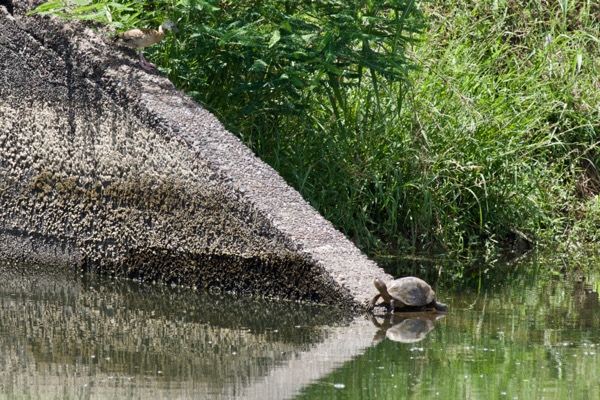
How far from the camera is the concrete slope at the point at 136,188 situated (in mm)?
6387

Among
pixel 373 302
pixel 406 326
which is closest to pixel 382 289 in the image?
pixel 373 302

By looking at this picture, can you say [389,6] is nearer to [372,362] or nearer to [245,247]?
[245,247]

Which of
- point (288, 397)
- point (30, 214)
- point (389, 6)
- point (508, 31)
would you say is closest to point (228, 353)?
point (288, 397)

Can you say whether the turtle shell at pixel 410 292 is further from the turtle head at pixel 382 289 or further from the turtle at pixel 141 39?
the turtle at pixel 141 39

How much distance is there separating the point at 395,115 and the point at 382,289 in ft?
8.90

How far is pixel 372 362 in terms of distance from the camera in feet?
16.7

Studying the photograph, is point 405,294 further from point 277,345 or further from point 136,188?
point 136,188

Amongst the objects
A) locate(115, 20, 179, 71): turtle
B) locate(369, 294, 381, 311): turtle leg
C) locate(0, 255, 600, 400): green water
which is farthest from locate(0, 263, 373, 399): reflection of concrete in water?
locate(115, 20, 179, 71): turtle

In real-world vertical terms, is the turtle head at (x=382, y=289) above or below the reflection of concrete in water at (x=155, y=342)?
above

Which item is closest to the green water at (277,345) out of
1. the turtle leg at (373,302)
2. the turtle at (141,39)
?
the turtle leg at (373,302)

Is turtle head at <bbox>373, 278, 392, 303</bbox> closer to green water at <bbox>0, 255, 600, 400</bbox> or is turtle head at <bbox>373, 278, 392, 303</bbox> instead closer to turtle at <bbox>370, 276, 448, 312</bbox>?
turtle at <bbox>370, 276, 448, 312</bbox>

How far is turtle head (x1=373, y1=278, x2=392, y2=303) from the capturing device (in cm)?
604

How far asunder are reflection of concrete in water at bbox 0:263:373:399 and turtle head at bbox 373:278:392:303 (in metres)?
0.23

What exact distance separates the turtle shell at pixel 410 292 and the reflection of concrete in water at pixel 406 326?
0.07m
